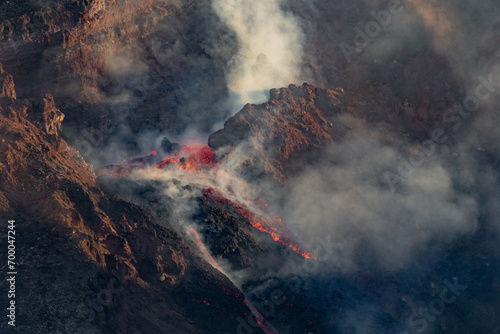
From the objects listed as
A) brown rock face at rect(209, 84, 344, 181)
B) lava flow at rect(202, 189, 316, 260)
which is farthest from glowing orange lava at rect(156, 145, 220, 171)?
lava flow at rect(202, 189, 316, 260)

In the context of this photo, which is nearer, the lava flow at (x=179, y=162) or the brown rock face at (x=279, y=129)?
the lava flow at (x=179, y=162)

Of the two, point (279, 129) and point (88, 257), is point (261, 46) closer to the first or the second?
point (279, 129)

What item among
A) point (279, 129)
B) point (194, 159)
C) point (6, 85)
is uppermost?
point (6, 85)

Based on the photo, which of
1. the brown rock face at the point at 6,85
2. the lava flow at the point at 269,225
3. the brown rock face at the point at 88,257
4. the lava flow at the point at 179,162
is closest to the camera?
the brown rock face at the point at 88,257

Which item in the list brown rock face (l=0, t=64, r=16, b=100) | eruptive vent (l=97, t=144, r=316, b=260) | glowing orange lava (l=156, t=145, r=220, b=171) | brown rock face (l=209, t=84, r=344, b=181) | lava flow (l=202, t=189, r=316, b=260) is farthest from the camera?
brown rock face (l=209, t=84, r=344, b=181)

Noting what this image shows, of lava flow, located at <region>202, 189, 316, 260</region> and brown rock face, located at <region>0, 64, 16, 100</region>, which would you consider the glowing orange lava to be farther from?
brown rock face, located at <region>0, 64, 16, 100</region>

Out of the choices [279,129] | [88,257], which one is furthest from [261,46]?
[88,257]

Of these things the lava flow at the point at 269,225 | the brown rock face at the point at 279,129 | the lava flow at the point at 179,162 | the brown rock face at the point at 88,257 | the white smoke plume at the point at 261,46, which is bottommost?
the brown rock face at the point at 88,257

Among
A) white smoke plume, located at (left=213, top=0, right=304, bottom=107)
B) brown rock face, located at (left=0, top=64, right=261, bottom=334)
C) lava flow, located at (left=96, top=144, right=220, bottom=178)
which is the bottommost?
brown rock face, located at (left=0, top=64, right=261, bottom=334)

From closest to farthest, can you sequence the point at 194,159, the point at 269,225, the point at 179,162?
the point at 269,225 → the point at 179,162 → the point at 194,159

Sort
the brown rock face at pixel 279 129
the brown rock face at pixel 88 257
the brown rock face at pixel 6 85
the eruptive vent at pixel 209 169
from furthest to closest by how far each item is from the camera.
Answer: the brown rock face at pixel 279 129 → the eruptive vent at pixel 209 169 → the brown rock face at pixel 6 85 → the brown rock face at pixel 88 257

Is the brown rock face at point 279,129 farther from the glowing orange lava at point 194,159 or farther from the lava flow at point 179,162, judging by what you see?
the lava flow at point 179,162

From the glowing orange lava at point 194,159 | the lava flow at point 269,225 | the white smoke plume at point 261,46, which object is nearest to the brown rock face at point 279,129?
the glowing orange lava at point 194,159
